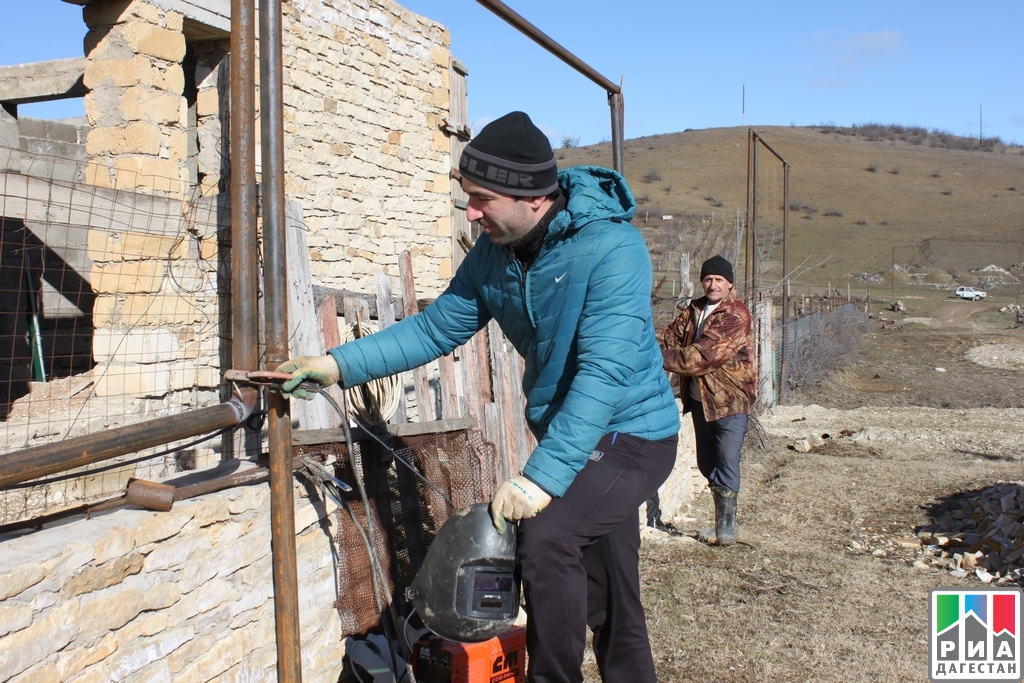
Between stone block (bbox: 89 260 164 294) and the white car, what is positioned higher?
the white car

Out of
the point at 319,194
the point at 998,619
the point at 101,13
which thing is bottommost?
the point at 998,619

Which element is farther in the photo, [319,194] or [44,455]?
[319,194]

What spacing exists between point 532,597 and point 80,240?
581 cm

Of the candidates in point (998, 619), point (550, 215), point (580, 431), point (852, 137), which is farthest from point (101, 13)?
point (852, 137)

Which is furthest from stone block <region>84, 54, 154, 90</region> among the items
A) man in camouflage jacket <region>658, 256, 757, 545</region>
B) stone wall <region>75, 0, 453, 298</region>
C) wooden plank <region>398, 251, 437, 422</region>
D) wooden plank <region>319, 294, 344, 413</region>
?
man in camouflage jacket <region>658, 256, 757, 545</region>

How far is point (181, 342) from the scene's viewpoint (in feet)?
15.5

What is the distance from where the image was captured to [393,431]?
384 centimetres

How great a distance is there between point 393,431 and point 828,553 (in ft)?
10.6

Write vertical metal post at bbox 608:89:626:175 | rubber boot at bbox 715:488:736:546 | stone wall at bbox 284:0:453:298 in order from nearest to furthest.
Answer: rubber boot at bbox 715:488:736:546, vertical metal post at bbox 608:89:626:175, stone wall at bbox 284:0:453:298

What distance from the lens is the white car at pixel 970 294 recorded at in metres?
35.0

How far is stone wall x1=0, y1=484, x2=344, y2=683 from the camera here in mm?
A: 2305

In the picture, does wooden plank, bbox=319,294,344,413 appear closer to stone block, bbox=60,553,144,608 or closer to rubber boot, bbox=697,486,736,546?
stone block, bbox=60,553,144,608

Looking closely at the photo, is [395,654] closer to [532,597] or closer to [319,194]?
[532,597]

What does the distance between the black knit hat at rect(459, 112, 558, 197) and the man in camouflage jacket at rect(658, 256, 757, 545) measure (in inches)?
122
